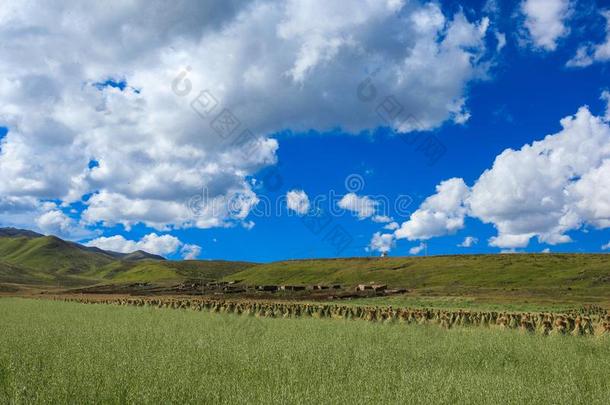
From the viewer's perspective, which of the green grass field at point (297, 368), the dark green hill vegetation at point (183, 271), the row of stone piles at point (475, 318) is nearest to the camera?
the green grass field at point (297, 368)

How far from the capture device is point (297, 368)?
9.70 metres

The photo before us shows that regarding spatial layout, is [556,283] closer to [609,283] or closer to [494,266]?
[609,283]

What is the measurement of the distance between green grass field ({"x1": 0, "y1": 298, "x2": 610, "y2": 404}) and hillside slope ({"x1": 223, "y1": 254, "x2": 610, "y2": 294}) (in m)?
54.3

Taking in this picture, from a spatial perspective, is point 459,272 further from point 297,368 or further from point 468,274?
point 297,368

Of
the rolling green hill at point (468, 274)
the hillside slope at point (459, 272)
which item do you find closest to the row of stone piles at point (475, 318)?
the rolling green hill at point (468, 274)

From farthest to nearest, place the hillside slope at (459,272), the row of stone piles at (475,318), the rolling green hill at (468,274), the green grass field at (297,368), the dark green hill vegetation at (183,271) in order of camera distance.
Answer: the dark green hill vegetation at (183,271), the hillside slope at (459,272), the rolling green hill at (468,274), the row of stone piles at (475,318), the green grass field at (297,368)

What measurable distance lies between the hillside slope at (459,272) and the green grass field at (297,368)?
54256 mm

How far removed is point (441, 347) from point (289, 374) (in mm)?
5530

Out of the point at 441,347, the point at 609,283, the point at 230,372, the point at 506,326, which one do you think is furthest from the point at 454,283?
the point at 230,372

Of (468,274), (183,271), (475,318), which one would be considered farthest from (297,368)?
(183,271)

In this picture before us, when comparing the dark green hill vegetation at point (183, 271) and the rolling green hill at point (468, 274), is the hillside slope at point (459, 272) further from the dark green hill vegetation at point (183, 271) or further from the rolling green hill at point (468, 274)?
the dark green hill vegetation at point (183, 271)

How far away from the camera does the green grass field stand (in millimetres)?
7523

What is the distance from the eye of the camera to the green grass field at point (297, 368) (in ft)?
24.7

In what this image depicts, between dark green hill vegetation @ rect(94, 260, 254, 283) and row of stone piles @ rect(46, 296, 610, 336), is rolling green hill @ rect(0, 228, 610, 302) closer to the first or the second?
dark green hill vegetation @ rect(94, 260, 254, 283)
